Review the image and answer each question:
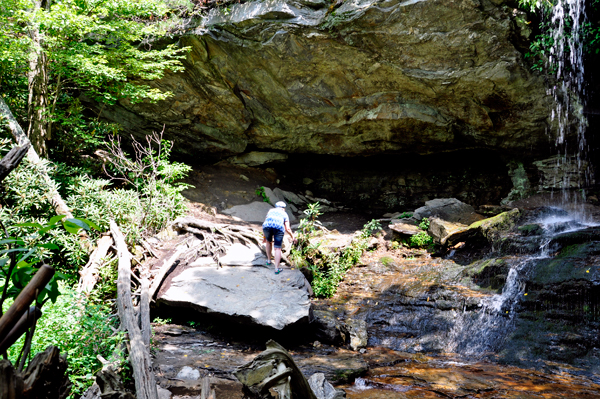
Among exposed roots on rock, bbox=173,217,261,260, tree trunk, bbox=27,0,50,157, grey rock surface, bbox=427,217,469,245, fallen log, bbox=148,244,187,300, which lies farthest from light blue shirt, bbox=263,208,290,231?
tree trunk, bbox=27,0,50,157

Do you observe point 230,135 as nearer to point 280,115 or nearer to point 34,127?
point 280,115

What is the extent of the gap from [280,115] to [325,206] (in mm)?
3569

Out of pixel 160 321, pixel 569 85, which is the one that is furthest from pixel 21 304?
pixel 569 85

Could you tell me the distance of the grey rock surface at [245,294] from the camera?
211 inches

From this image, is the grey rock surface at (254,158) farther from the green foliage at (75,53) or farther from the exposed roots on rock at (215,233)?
the exposed roots on rock at (215,233)

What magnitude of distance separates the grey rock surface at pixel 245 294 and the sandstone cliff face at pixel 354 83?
571 centimetres

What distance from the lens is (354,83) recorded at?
10023mm

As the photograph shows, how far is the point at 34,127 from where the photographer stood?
8328mm

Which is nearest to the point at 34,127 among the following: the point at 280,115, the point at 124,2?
the point at 124,2

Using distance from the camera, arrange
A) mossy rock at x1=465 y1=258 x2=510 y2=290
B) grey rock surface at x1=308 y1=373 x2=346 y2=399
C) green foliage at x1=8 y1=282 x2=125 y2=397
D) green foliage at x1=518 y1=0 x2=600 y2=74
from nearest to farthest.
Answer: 1. grey rock surface at x1=308 y1=373 x2=346 y2=399
2. green foliage at x1=8 y1=282 x2=125 y2=397
3. mossy rock at x1=465 y1=258 x2=510 y2=290
4. green foliage at x1=518 y1=0 x2=600 y2=74

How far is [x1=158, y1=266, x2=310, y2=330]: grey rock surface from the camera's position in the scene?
5.36 m

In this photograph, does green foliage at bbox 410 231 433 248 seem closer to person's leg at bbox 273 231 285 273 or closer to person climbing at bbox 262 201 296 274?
person climbing at bbox 262 201 296 274

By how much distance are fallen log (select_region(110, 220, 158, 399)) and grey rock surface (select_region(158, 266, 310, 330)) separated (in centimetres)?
76

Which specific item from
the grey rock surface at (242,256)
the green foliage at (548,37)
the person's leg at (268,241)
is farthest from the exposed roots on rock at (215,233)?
the green foliage at (548,37)
